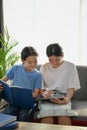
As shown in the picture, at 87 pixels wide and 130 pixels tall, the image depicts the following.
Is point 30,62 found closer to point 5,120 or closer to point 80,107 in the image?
point 80,107

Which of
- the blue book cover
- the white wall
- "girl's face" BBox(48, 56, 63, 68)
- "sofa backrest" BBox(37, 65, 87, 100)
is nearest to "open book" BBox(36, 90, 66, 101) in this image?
"girl's face" BBox(48, 56, 63, 68)

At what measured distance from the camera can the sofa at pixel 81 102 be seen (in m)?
2.41

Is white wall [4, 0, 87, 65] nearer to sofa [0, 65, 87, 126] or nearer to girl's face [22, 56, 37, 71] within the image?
sofa [0, 65, 87, 126]

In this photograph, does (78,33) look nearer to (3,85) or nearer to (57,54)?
(57,54)

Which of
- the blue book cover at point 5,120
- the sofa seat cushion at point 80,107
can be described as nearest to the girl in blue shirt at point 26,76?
the sofa seat cushion at point 80,107

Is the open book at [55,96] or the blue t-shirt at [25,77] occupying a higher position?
the blue t-shirt at [25,77]

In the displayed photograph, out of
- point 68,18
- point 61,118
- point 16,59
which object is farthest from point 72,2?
point 61,118

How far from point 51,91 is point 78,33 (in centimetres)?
119

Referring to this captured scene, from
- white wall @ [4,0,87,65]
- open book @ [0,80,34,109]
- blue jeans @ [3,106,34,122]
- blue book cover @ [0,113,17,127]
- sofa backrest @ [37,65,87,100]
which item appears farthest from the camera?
white wall @ [4,0,87,65]

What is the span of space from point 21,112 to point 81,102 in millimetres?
784

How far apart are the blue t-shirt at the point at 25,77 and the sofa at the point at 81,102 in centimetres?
35

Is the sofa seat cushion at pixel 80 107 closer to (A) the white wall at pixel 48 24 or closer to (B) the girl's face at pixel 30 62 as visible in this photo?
(B) the girl's face at pixel 30 62

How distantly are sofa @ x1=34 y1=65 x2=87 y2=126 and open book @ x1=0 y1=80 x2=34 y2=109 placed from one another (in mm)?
353

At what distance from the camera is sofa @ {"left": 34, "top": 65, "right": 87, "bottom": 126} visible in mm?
2406
